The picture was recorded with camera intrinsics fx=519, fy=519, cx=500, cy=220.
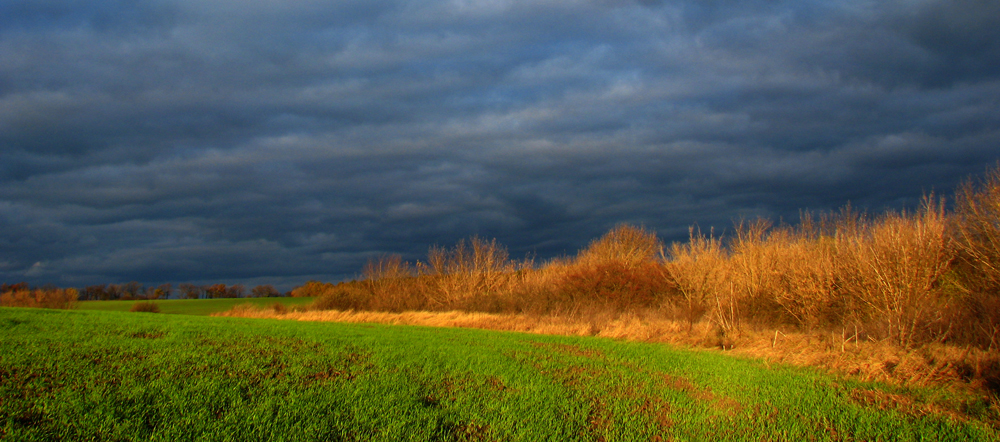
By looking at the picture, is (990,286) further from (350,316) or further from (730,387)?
(350,316)

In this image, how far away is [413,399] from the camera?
917cm

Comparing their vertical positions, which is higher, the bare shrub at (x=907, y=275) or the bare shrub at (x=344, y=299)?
the bare shrub at (x=907, y=275)

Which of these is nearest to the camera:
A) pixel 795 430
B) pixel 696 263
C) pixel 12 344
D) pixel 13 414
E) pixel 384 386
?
pixel 13 414

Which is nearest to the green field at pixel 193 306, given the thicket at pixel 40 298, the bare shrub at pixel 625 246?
the thicket at pixel 40 298

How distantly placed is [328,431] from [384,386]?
2.79 m

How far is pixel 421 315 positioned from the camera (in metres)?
39.6

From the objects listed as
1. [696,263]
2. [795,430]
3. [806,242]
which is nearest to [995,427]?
[795,430]

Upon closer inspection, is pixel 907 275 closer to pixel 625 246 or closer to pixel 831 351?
pixel 831 351

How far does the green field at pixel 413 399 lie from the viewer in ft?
24.3

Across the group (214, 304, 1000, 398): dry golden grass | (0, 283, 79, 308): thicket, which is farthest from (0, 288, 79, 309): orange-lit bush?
(214, 304, 1000, 398): dry golden grass

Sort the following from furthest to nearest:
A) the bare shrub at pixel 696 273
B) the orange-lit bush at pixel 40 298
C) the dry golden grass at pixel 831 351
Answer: the orange-lit bush at pixel 40 298 → the bare shrub at pixel 696 273 → the dry golden grass at pixel 831 351

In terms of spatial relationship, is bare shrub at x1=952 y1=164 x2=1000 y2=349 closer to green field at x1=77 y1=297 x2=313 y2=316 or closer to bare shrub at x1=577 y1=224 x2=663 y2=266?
bare shrub at x1=577 y1=224 x2=663 y2=266

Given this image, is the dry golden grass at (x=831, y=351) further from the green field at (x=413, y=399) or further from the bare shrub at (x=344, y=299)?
the bare shrub at (x=344, y=299)

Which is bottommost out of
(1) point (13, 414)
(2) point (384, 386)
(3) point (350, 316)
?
(3) point (350, 316)
